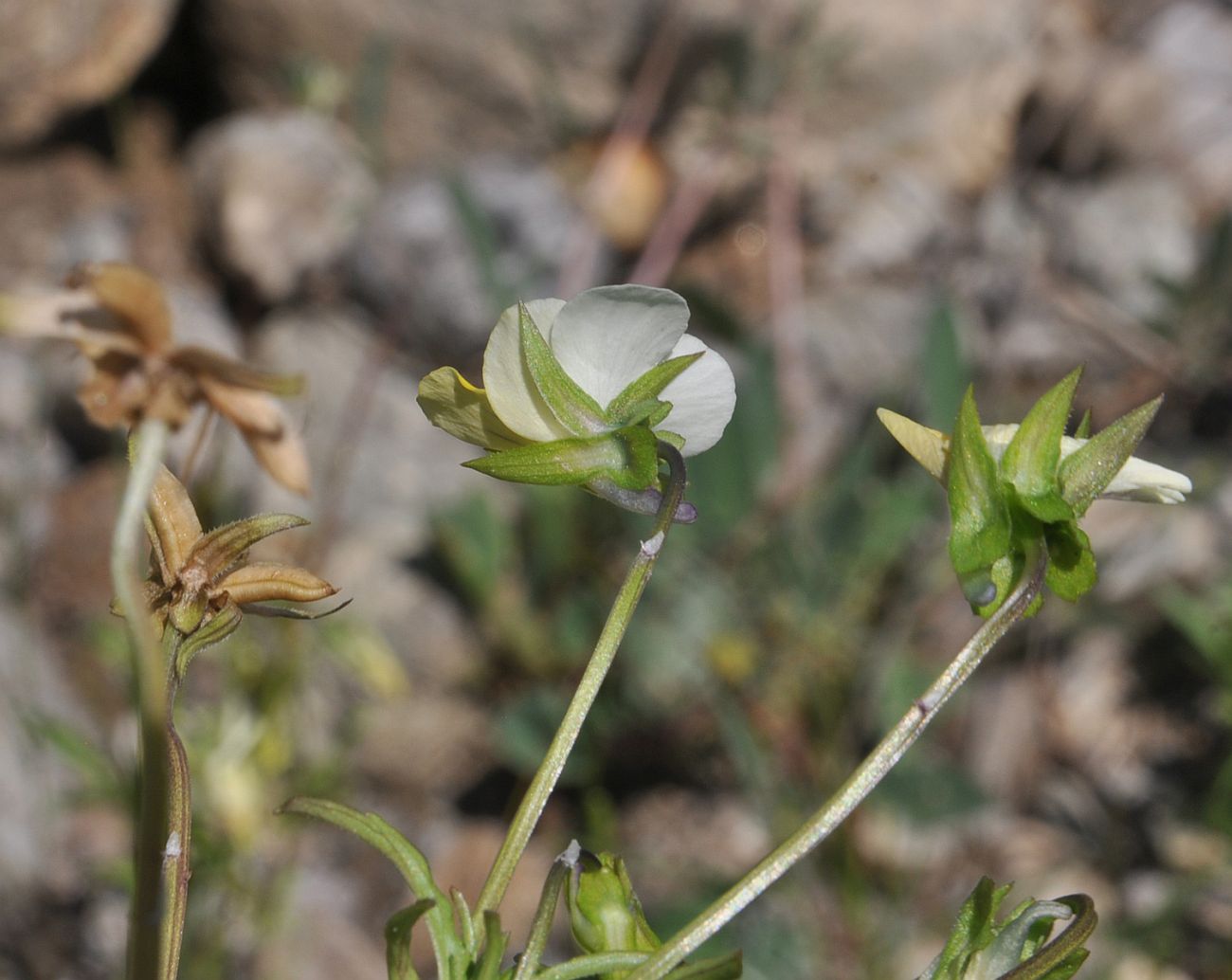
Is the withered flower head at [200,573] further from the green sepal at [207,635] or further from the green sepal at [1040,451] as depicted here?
the green sepal at [1040,451]

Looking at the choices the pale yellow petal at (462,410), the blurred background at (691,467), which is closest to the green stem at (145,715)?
the pale yellow petal at (462,410)

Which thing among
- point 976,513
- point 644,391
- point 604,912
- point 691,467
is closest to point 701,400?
point 644,391

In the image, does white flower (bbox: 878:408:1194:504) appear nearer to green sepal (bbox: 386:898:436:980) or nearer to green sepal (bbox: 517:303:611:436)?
green sepal (bbox: 517:303:611:436)

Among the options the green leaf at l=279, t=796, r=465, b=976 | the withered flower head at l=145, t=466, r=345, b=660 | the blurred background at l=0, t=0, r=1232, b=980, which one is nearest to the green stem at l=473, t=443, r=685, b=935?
the green leaf at l=279, t=796, r=465, b=976

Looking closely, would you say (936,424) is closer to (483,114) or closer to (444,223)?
(444,223)

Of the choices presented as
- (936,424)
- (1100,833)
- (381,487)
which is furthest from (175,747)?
(381,487)

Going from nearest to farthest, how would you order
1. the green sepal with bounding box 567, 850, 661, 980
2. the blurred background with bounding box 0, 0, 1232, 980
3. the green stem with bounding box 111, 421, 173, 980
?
the green stem with bounding box 111, 421, 173, 980 → the green sepal with bounding box 567, 850, 661, 980 → the blurred background with bounding box 0, 0, 1232, 980
